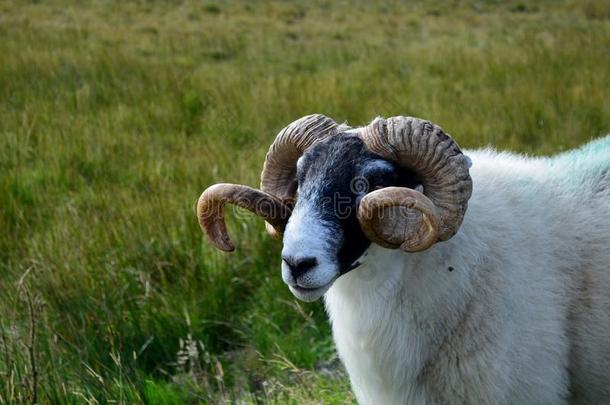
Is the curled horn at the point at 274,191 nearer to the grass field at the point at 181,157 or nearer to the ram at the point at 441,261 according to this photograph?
the ram at the point at 441,261

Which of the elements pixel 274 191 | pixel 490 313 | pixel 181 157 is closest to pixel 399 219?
pixel 490 313

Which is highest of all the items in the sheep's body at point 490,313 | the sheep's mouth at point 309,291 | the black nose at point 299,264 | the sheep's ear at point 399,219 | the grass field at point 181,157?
the sheep's ear at point 399,219

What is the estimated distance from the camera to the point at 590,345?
3.00 metres

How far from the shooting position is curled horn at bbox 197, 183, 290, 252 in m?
3.02

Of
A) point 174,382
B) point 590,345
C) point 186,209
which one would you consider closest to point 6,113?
point 186,209

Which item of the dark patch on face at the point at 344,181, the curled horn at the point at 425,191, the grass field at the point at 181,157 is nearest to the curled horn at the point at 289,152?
the dark patch on face at the point at 344,181

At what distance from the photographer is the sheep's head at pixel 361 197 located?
2658 millimetres

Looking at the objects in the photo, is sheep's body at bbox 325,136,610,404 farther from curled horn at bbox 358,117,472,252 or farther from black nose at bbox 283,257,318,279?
black nose at bbox 283,257,318,279

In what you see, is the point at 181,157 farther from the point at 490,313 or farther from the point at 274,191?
the point at 490,313

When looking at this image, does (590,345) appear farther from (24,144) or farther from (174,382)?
(24,144)

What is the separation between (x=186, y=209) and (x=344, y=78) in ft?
18.4

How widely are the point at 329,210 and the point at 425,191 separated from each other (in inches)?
15.0

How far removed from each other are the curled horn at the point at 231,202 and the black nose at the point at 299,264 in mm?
426

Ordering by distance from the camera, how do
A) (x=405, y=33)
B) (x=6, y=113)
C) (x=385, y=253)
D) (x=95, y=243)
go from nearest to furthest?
(x=385, y=253)
(x=95, y=243)
(x=6, y=113)
(x=405, y=33)
